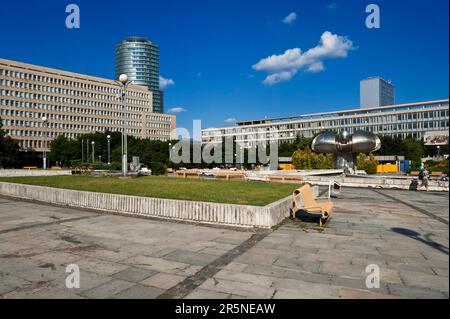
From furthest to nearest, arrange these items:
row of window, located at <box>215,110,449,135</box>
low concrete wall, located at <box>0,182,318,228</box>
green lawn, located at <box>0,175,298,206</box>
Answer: row of window, located at <box>215,110,449,135</box>
green lawn, located at <box>0,175,298,206</box>
low concrete wall, located at <box>0,182,318,228</box>

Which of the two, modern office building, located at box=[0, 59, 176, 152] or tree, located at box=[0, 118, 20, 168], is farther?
modern office building, located at box=[0, 59, 176, 152]

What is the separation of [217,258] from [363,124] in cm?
11646

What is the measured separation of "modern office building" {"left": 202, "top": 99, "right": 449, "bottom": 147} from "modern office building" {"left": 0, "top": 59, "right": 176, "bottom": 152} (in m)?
41.8

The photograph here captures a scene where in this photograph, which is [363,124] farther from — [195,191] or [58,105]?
[195,191]

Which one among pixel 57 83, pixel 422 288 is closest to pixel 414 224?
pixel 422 288

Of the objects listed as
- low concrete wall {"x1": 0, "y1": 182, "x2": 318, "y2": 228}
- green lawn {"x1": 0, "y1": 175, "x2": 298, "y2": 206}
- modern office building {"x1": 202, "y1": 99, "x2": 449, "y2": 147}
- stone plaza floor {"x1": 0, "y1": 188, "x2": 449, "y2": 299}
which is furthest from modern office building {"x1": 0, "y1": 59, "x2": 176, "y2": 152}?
stone plaza floor {"x1": 0, "y1": 188, "x2": 449, "y2": 299}

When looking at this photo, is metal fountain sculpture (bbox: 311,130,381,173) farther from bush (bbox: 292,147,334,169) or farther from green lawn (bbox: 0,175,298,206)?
green lawn (bbox: 0,175,298,206)

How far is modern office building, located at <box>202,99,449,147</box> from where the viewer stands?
9894 cm

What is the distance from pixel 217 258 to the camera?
6297 mm

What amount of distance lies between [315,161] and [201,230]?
32.6 metres

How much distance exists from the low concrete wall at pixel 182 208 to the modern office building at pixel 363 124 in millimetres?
85914

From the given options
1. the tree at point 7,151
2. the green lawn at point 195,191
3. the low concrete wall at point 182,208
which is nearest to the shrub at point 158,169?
the green lawn at point 195,191
